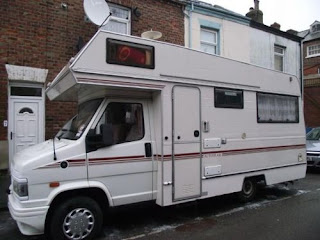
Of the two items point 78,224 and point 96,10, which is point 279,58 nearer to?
point 96,10

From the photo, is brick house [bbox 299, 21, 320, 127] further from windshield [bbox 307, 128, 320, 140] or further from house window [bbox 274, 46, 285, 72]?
windshield [bbox 307, 128, 320, 140]

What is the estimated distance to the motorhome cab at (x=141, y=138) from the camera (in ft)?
15.1

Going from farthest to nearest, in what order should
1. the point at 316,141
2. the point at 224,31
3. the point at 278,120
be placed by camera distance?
the point at 224,31
the point at 316,141
the point at 278,120

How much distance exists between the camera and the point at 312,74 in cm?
3059

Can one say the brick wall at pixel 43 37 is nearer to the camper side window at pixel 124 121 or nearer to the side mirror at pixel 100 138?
the camper side window at pixel 124 121

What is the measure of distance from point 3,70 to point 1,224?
4.55 metres

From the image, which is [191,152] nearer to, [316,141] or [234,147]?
[234,147]

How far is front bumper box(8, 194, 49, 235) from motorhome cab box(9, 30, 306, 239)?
0.01 metres

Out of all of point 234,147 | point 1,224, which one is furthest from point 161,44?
point 1,224

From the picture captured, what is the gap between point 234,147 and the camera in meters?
6.52

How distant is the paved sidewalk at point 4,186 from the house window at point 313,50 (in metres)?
30.3

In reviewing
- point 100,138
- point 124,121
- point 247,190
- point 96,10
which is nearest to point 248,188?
point 247,190

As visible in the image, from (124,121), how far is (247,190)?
3380 millimetres

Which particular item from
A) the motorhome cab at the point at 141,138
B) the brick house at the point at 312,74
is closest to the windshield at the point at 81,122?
the motorhome cab at the point at 141,138
